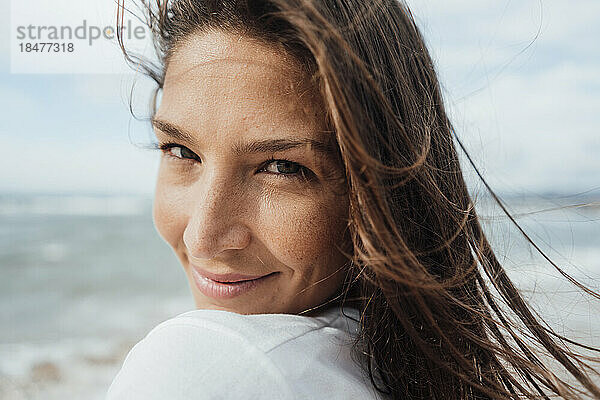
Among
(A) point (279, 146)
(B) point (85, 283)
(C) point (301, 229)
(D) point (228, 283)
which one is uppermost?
(A) point (279, 146)

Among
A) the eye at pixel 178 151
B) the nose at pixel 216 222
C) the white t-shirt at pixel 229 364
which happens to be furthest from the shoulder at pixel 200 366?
the eye at pixel 178 151

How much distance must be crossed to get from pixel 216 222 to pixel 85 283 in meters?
7.02

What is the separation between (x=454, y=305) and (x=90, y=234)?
8227 millimetres

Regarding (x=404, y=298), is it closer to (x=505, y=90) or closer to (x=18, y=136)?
(x=505, y=90)

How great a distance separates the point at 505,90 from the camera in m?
7.80

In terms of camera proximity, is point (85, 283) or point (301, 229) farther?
point (85, 283)

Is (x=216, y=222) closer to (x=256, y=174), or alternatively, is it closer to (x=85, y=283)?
(x=256, y=174)

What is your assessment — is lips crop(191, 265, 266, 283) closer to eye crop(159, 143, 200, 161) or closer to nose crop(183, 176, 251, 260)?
nose crop(183, 176, 251, 260)

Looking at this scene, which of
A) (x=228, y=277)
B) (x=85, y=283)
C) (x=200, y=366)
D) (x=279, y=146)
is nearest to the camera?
(x=200, y=366)

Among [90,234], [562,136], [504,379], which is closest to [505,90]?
[562,136]

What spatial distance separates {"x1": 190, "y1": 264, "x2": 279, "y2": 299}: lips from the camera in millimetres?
991

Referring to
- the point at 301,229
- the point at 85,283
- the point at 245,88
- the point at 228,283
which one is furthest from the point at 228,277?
the point at 85,283

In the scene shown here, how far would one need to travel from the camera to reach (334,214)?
3.06ft

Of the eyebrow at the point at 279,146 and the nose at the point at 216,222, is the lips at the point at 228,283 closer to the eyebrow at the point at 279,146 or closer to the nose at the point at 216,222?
the nose at the point at 216,222
